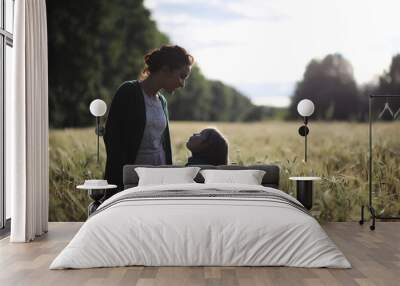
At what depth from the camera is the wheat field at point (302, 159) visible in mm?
7629

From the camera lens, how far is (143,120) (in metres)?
7.42

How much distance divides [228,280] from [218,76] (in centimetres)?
395

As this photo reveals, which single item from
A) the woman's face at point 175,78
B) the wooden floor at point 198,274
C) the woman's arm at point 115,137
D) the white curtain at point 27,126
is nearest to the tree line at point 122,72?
the woman's face at point 175,78

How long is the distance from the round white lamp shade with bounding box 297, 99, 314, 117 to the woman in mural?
1496 mm

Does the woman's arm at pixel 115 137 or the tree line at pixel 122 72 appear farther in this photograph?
the tree line at pixel 122 72

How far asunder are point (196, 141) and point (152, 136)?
57 cm

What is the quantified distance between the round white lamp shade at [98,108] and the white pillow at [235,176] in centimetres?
159

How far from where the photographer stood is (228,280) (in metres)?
4.34

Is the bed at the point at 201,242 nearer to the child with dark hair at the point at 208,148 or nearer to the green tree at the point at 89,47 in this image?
the child with dark hair at the point at 208,148

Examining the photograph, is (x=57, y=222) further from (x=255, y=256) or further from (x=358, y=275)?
(x=358, y=275)

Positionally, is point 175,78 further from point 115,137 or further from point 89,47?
point 89,47

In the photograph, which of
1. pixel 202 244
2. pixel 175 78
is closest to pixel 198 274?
pixel 202 244

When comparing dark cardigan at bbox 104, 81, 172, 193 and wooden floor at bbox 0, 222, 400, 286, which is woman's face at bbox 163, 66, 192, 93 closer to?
dark cardigan at bbox 104, 81, 172, 193

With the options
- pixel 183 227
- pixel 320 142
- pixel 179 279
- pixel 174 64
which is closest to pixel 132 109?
pixel 174 64
